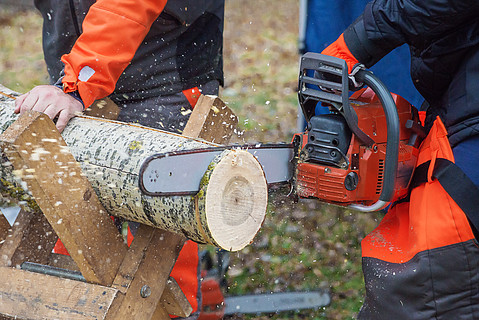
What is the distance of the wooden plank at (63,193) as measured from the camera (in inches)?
59.9

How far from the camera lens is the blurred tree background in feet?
10.3

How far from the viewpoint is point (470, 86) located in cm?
162

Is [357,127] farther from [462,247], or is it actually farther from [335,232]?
[335,232]

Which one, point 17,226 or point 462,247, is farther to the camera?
point 17,226

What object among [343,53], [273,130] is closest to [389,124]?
[343,53]

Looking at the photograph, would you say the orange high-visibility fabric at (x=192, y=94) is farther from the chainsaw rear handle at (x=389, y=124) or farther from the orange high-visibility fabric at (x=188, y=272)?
the chainsaw rear handle at (x=389, y=124)

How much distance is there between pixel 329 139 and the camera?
5.87 ft

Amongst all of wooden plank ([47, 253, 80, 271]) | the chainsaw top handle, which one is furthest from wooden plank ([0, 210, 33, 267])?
the chainsaw top handle

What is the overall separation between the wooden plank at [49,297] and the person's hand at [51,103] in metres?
0.57

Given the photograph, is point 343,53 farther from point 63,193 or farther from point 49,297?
point 49,297

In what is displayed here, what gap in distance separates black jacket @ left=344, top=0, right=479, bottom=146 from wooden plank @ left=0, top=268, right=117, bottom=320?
4.06ft

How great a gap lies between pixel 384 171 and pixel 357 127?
7.3 inches

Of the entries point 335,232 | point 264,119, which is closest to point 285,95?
point 264,119

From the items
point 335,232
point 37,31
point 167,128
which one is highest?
point 167,128
